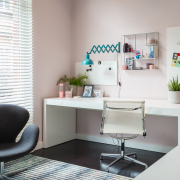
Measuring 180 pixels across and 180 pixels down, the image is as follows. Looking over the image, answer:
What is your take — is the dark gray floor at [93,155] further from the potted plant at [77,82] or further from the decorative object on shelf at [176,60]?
the decorative object on shelf at [176,60]

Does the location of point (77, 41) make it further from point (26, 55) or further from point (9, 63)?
point (9, 63)

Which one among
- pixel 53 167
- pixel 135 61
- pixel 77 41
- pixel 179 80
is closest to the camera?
pixel 53 167

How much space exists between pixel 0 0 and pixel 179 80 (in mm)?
2662

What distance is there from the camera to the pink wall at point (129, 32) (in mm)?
3410

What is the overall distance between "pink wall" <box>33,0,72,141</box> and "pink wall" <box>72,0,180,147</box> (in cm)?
21

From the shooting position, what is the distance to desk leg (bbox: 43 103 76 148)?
12.2ft

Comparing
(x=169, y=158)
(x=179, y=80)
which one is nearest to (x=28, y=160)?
(x=179, y=80)

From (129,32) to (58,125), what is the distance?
191cm

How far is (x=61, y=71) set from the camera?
4117 mm

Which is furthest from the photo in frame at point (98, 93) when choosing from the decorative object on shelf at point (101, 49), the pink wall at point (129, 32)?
the decorative object on shelf at point (101, 49)

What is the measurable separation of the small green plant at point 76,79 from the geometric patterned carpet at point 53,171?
1451 millimetres

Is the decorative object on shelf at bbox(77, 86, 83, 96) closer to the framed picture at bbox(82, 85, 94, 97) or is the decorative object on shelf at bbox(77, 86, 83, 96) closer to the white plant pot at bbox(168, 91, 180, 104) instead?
the framed picture at bbox(82, 85, 94, 97)

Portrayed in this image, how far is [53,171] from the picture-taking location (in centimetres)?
272

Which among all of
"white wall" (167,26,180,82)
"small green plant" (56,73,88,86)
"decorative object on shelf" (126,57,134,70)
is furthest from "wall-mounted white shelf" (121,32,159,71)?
"small green plant" (56,73,88,86)
